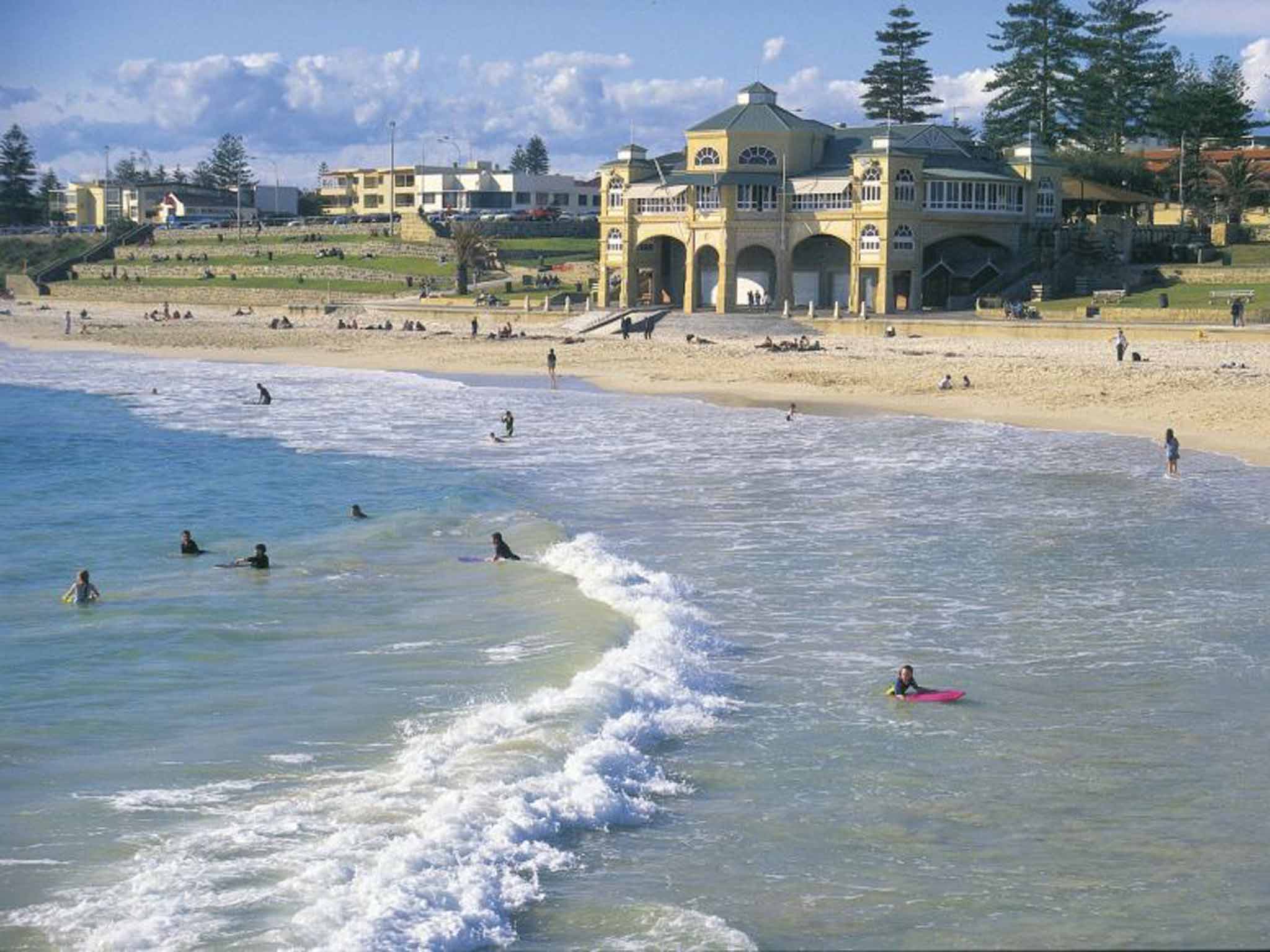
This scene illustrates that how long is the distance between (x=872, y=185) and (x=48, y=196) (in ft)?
368

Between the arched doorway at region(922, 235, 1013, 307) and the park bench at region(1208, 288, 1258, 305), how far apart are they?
10437 mm

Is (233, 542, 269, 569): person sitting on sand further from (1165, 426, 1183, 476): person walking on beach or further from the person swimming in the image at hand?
(1165, 426, 1183, 476): person walking on beach

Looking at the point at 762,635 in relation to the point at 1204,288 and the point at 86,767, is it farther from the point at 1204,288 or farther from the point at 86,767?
the point at 1204,288

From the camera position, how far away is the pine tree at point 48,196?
152 metres

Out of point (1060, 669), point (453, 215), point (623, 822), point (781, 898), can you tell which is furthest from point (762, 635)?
point (453, 215)

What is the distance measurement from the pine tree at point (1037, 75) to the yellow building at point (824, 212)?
16158 mm

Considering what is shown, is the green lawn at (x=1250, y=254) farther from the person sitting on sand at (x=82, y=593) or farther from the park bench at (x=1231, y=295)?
the person sitting on sand at (x=82, y=593)

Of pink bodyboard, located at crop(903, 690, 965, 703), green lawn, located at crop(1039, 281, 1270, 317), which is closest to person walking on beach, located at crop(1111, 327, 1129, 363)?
green lawn, located at crop(1039, 281, 1270, 317)

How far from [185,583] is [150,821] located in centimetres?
1112

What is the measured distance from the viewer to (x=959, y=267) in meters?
69.0

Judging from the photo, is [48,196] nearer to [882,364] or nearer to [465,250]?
[465,250]

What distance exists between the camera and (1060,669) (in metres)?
18.6

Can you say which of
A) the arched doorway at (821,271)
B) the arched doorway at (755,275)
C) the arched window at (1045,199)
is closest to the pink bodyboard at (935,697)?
the arched doorway at (821,271)

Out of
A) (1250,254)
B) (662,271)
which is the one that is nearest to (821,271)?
(662,271)
